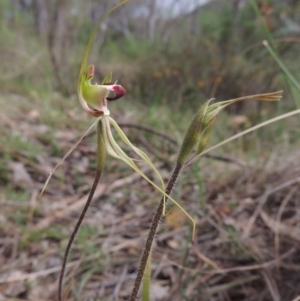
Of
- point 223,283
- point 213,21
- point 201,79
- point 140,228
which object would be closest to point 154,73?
point 201,79

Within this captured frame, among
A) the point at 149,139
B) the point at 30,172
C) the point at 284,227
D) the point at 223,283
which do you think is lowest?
the point at 223,283

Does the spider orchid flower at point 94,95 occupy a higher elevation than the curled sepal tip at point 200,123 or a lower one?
higher

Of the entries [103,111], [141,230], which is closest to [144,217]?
[141,230]

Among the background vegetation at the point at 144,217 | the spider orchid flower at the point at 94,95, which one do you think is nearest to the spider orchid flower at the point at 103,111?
the spider orchid flower at the point at 94,95

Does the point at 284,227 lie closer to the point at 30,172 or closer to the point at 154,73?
the point at 30,172

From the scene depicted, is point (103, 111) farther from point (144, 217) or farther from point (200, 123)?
point (144, 217)

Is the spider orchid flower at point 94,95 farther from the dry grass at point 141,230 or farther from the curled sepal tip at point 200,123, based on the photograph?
the dry grass at point 141,230

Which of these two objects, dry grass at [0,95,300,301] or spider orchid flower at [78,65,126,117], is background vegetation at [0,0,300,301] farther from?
spider orchid flower at [78,65,126,117]

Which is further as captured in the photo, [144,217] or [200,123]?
[144,217]
